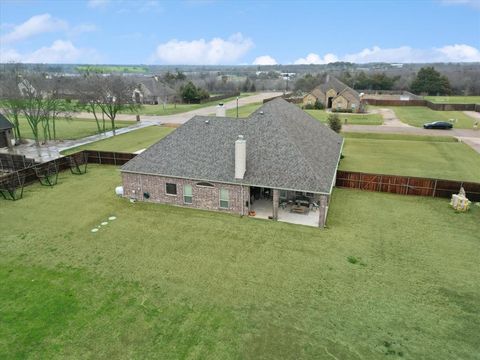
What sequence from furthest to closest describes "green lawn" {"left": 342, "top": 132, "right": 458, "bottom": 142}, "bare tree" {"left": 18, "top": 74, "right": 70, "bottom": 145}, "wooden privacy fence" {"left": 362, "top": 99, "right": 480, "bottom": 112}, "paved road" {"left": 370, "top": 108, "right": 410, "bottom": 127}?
"wooden privacy fence" {"left": 362, "top": 99, "right": 480, "bottom": 112}
"paved road" {"left": 370, "top": 108, "right": 410, "bottom": 127}
"green lawn" {"left": 342, "top": 132, "right": 458, "bottom": 142}
"bare tree" {"left": 18, "top": 74, "right": 70, "bottom": 145}

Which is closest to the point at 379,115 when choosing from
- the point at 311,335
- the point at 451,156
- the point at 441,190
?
the point at 451,156

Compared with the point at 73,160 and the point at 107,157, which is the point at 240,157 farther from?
the point at 73,160

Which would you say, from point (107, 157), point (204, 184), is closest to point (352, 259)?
point (204, 184)

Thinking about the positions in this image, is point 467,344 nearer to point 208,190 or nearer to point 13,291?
point 208,190

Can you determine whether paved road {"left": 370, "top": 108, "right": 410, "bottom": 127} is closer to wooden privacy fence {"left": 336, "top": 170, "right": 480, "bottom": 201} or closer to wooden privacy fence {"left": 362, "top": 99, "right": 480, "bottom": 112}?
wooden privacy fence {"left": 362, "top": 99, "right": 480, "bottom": 112}

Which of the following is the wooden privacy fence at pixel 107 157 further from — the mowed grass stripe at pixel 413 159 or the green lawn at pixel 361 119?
the green lawn at pixel 361 119

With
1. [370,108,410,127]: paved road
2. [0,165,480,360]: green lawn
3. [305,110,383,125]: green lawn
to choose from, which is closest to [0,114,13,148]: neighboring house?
[0,165,480,360]: green lawn

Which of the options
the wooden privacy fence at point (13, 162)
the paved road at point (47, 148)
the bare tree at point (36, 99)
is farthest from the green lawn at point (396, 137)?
the bare tree at point (36, 99)
